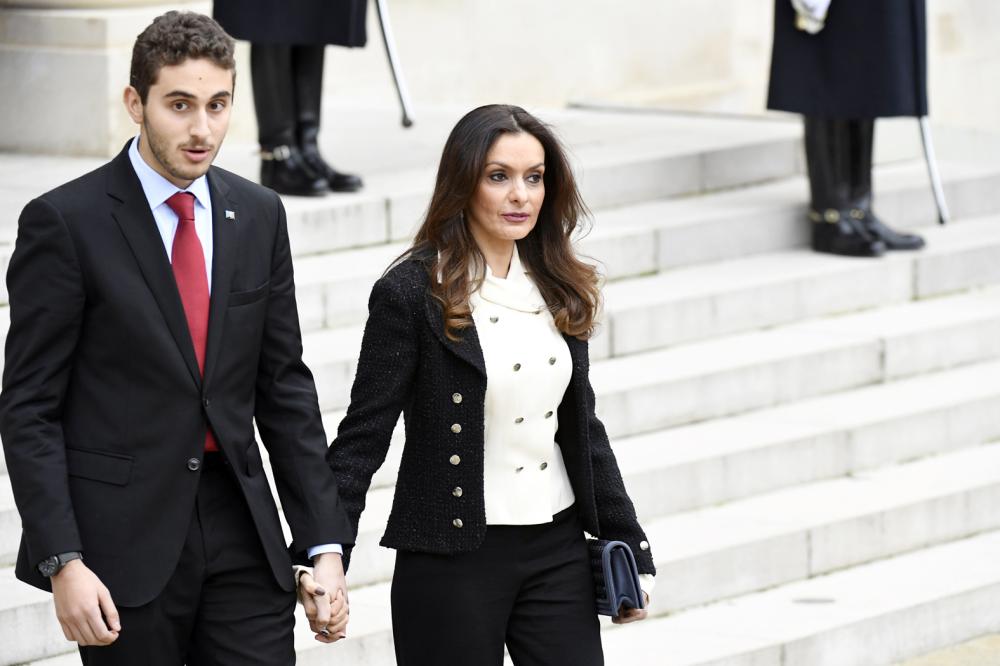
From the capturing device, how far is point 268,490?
3412 mm

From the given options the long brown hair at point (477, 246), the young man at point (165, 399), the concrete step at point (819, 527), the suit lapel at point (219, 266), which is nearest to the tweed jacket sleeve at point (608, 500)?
the long brown hair at point (477, 246)

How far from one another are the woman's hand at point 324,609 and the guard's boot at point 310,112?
3.81 metres

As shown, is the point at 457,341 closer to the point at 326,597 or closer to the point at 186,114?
the point at 326,597

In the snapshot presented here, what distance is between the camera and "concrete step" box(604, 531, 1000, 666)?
5441 mm

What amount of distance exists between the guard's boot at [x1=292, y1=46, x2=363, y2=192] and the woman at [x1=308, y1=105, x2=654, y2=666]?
350 cm

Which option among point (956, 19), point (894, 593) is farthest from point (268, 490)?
point (956, 19)

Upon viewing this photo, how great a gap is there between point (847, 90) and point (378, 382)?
454 cm

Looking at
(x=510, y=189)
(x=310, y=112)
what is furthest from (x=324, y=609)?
(x=310, y=112)

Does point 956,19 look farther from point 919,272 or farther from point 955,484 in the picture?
point 955,484

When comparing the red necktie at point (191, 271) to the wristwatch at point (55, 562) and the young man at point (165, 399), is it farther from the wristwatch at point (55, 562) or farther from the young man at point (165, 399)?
the wristwatch at point (55, 562)

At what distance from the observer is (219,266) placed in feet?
10.8

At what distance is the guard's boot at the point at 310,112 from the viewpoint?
7.07 meters

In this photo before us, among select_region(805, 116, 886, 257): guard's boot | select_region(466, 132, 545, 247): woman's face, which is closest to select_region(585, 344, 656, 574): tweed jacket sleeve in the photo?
select_region(466, 132, 545, 247): woman's face

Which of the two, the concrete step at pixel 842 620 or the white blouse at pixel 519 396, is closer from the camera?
the white blouse at pixel 519 396
